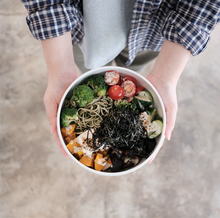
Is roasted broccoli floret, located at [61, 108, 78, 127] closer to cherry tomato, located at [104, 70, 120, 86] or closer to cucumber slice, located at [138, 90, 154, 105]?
cherry tomato, located at [104, 70, 120, 86]

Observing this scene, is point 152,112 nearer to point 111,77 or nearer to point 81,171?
point 111,77

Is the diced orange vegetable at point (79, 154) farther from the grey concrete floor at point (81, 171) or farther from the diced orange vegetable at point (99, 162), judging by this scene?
the grey concrete floor at point (81, 171)

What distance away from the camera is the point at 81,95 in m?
0.98

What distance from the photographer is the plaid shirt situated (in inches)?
33.8

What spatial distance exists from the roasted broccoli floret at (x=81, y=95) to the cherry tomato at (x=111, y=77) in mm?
112

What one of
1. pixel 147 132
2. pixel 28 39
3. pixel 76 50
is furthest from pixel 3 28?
pixel 147 132

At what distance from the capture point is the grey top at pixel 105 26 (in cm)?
91

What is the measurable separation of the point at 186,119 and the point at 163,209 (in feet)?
3.26

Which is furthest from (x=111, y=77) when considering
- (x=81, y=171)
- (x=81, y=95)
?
(x=81, y=171)

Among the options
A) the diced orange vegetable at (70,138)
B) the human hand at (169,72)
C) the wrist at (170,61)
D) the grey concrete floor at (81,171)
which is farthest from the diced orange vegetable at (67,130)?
the grey concrete floor at (81,171)

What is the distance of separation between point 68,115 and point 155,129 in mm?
455

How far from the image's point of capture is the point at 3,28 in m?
2.23

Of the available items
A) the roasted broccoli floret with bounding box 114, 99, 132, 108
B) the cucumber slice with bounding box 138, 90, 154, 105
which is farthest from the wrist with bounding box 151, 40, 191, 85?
the roasted broccoli floret with bounding box 114, 99, 132, 108

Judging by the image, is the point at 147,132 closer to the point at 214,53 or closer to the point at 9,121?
the point at 9,121
